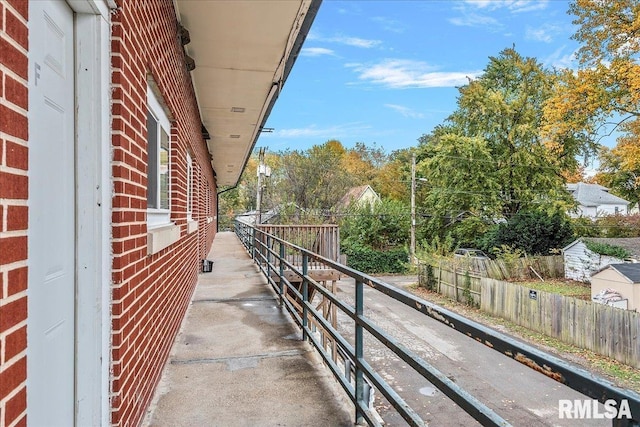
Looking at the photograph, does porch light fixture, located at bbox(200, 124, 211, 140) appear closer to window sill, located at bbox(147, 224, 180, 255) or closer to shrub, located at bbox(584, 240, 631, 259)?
window sill, located at bbox(147, 224, 180, 255)

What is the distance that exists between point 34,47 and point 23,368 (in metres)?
0.92

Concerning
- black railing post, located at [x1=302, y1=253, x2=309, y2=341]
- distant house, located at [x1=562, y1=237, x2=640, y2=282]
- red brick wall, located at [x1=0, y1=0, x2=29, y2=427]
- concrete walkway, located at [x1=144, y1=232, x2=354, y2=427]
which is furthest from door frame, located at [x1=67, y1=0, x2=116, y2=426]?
distant house, located at [x1=562, y1=237, x2=640, y2=282]

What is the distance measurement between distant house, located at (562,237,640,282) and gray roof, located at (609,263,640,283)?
4.82m

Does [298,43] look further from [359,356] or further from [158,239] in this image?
[359,356]

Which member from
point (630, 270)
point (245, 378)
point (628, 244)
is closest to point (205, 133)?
point (245, 378)

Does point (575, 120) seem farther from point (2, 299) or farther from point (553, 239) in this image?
point (2, 299)

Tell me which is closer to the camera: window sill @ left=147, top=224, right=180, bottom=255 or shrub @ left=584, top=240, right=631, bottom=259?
window sill @ left=147, top=224, right=180, bottom=255

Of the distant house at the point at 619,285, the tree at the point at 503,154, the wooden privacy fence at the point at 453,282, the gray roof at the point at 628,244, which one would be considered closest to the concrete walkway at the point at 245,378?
the wooden privacy fence at the point at 453,282

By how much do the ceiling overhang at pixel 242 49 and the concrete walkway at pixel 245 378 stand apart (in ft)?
9.54

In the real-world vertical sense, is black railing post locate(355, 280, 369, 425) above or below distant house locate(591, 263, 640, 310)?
above

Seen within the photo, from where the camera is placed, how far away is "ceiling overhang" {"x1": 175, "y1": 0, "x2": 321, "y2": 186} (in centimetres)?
338

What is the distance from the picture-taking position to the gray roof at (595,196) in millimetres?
41688

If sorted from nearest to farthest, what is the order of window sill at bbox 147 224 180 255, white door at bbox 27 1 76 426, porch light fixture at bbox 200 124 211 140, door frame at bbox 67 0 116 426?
1. white door at bbox 27 1 76 426
2. door frame at bbox 67 0 116 426
3. window sill at bbox 147 224 180 255
4. porch light fixture at bbox 200 124 211 140

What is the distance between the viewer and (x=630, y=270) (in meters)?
14.4
